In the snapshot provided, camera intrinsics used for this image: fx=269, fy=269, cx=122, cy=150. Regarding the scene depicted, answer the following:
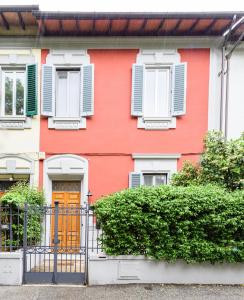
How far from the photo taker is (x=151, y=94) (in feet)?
27.0

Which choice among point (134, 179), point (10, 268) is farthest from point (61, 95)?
point (10, 268)

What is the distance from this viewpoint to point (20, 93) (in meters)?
8.21

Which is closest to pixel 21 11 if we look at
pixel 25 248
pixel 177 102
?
pixel 177 102

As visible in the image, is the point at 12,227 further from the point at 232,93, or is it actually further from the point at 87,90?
the point at 232,93

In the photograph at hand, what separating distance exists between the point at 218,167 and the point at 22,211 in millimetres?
4747

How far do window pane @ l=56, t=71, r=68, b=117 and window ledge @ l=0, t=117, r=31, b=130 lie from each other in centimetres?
93

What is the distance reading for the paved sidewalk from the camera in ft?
16.5

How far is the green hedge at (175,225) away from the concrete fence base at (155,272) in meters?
0.17

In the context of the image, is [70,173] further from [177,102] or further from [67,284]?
[177,102]

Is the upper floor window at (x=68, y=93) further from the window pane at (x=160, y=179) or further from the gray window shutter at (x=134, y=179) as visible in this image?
the window pane at (x=160, y=179)

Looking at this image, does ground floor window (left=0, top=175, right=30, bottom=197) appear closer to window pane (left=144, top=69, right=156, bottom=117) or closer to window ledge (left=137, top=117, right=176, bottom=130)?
window ledge (left=137, top=117, right=176, bottom=130)

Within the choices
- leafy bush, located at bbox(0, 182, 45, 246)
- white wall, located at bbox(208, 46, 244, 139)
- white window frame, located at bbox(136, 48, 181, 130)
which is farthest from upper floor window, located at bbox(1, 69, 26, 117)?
white wall, located at bbox(208, 46, 244, 139)

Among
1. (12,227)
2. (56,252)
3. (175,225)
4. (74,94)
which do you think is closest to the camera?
(175,225)

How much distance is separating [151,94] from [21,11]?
432cm
